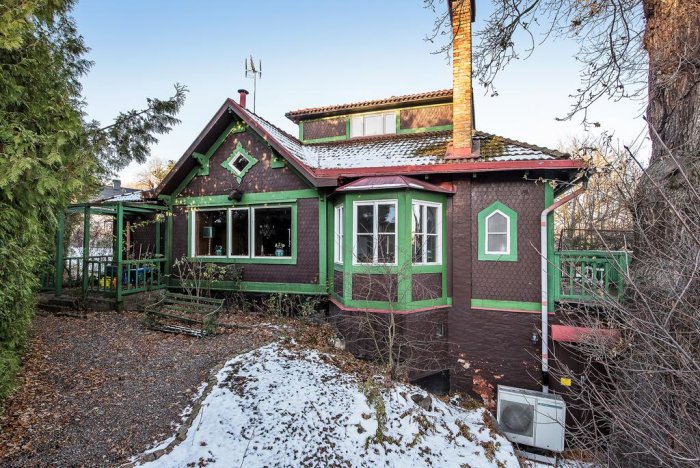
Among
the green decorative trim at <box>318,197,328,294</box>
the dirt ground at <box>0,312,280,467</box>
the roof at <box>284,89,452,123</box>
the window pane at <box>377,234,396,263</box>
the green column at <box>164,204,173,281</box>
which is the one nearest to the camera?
the dirt ground at <box>0,312,280,467</box>

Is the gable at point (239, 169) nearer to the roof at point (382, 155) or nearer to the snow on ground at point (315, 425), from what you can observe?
the roof at point (382, 155)

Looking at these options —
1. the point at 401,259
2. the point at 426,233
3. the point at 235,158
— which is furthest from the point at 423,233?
the point at 235,158

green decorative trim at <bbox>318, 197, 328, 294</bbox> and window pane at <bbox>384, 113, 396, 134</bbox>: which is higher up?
window pane at <bbox>384, 113, 396, 134</bbox>

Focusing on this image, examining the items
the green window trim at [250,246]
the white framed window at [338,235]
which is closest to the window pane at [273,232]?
the green window trim at [250,246]

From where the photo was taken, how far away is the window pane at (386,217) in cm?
739

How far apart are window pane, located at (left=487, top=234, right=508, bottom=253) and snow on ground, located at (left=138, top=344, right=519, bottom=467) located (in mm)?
3592

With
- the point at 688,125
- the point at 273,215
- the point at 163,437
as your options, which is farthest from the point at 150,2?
the point at 688,125

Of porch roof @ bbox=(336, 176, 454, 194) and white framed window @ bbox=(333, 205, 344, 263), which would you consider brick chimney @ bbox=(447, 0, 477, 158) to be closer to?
porch roof @ bbox=(336, 176, 454, 194)

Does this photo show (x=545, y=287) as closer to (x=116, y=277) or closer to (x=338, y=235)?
(x=338, y=235)

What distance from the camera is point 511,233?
7.37 metres

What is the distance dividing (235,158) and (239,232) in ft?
7.29

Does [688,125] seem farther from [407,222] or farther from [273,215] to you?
[273,215]

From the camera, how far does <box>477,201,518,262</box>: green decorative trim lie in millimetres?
7336

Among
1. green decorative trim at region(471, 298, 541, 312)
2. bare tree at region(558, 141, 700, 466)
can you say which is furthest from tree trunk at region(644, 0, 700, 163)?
green decorative trim at region(471, 298, 541, 312)
